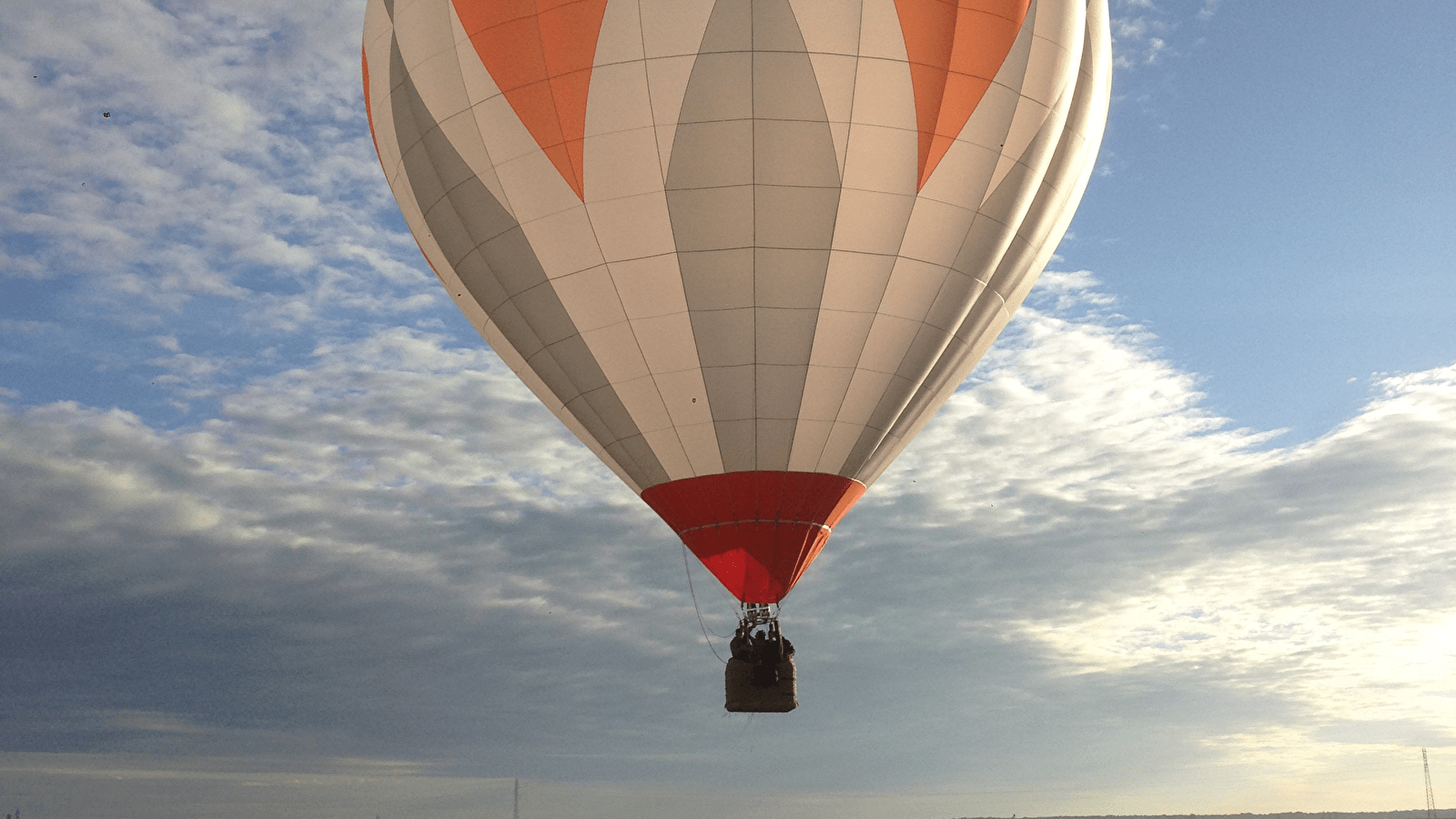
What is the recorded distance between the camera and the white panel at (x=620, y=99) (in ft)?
56.4

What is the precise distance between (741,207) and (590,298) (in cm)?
253

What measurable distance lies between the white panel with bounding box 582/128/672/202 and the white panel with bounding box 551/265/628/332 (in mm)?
1092

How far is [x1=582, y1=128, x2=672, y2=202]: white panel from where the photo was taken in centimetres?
1738

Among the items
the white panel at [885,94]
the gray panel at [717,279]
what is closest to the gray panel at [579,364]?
the gray panel at [717,279]

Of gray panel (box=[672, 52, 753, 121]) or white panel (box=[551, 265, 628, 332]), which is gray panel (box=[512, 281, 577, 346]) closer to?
white panel (box=[551, 265, 628, 332])

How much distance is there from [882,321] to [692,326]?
107 inches

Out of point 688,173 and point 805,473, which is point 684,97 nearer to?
point 688,173

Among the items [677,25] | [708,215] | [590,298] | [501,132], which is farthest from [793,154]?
[501,132]

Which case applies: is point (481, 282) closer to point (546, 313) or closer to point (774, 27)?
point (546, 313)

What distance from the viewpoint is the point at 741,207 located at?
17.5 metres

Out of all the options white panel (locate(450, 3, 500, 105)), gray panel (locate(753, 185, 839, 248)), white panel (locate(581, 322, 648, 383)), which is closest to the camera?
gray panel (locate(753, 185, 839, 248))

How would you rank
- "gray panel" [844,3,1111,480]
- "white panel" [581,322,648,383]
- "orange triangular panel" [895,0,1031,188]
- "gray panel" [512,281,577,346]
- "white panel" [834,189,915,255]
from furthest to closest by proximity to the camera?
"gray panel" [844,3,1111,480]
"gray panel" [512,281,577,346]
"white panel" [581,322,648,383]
"white panel" [834,189,915,255]
"orange triangular panel" [895,0,1031,188]

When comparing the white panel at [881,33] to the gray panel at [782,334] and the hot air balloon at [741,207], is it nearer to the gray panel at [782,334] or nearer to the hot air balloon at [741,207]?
the hot air balloon at [741,207]

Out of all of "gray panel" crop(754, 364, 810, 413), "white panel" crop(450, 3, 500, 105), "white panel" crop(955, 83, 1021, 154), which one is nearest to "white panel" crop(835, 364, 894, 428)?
"gray panel" crop(754, 364, 810, 413)
